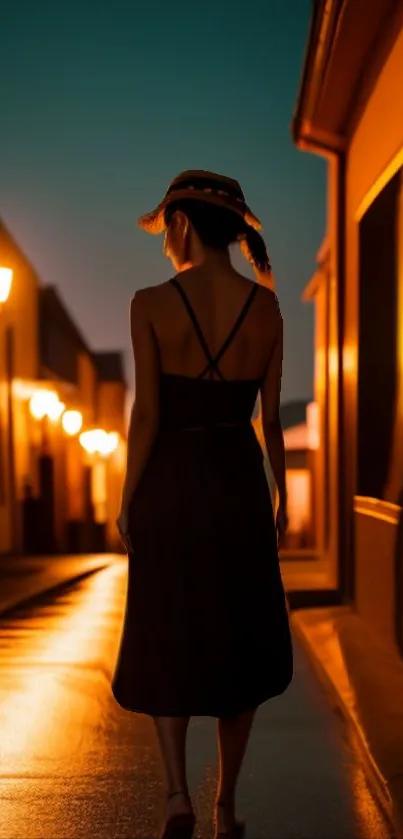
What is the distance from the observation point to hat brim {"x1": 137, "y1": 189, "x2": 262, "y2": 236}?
11.0ft

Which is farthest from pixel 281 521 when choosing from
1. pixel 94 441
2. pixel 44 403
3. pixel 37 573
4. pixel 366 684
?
pixel 94 441

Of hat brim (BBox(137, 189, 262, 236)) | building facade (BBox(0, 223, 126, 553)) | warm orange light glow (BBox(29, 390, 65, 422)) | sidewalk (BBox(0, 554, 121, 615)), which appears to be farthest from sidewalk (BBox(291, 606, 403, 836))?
warm orange light glow (BBox(29, 390, 65, 422))

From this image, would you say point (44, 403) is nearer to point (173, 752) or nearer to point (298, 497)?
point (298, 497)

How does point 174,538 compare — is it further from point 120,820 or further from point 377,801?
point 377,801

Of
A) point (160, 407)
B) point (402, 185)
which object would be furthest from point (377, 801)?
point (402, 185)

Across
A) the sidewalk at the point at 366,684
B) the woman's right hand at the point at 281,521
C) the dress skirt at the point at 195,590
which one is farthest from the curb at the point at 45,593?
A: the dress skirt at the point at 195,590

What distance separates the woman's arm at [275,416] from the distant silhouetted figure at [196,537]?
110mm

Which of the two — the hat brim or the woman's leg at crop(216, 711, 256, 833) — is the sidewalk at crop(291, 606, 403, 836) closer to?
the woman's leg at crop(216, 711, 256, 833)

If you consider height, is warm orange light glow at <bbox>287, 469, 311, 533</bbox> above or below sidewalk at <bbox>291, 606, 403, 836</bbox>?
below

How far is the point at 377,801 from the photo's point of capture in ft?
12.6

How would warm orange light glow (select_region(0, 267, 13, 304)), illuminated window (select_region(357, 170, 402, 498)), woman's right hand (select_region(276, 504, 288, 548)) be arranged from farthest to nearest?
1. warm orange light glow (select_region(0, 267, 13, 304))
2. illuminated window (select_region(357, 170, 402, 498))
3. woman's right hand (select_region(276, 504, 288, 548))

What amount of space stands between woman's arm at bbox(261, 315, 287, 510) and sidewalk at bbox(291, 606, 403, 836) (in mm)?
1123

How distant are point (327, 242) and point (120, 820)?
13884 mm

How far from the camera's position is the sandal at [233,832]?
3.24 m
